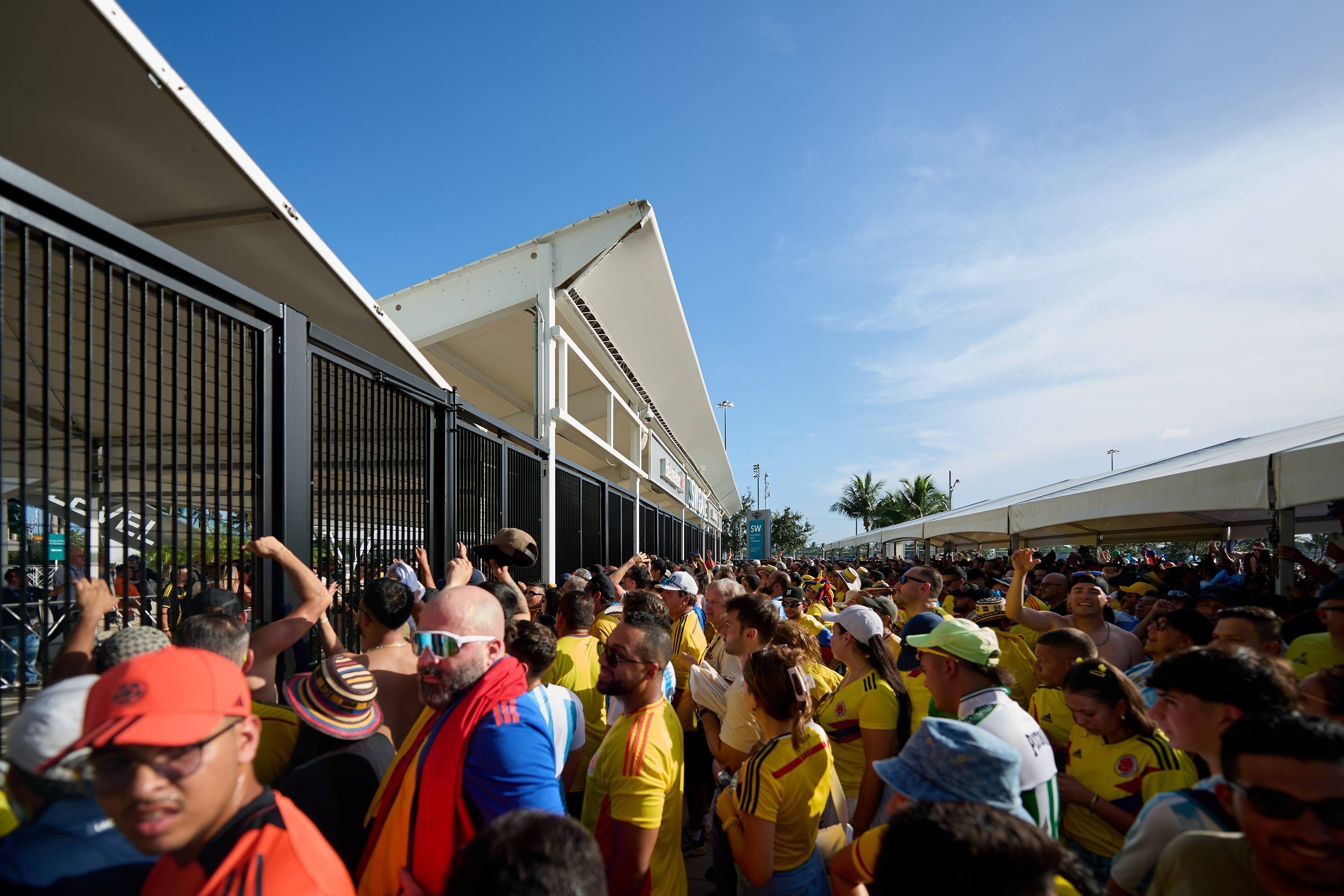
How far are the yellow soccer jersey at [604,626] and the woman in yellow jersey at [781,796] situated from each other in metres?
2.18

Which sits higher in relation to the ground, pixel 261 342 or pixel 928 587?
pixel 261 342

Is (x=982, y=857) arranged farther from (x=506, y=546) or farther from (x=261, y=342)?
(x=506, y=546)

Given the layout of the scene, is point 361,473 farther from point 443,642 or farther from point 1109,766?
point 1109,766

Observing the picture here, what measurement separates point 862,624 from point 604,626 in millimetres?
2039

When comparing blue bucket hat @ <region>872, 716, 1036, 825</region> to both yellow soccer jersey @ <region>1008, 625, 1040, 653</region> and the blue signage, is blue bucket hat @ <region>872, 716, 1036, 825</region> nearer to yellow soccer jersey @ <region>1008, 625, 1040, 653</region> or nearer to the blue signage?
yellow soccer jersey @ <region>1008, 625, 1040, 653</region>

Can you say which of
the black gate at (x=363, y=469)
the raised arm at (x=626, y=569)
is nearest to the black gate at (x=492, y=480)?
the black gate at (x=363, y=469)

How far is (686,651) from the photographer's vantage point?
582 cm

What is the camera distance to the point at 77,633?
2230 millimetres

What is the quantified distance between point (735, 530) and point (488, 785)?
6315 cm

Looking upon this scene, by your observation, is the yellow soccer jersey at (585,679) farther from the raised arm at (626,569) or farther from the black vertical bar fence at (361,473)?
the raised arm at (626,569)

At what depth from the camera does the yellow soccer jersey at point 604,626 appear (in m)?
5.13

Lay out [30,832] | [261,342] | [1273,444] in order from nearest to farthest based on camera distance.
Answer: [30,832]
[261,342]
[1273,444]

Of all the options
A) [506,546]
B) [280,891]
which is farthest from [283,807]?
[506,546]

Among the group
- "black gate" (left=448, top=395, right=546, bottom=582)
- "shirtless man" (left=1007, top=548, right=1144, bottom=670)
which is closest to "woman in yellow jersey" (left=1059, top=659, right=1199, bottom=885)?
"shirtless man" (left=1007, top=548, right=1144, bottom=670)
